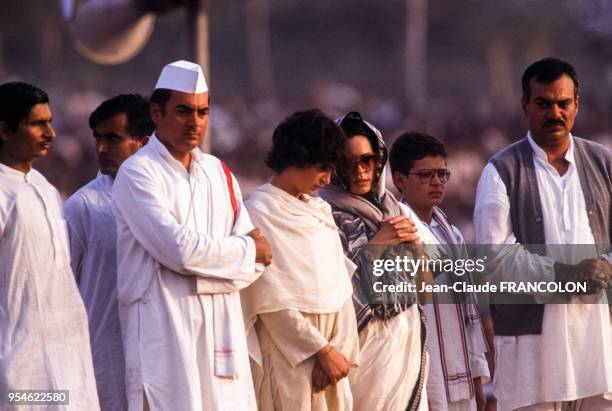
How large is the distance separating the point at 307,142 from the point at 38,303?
4.22ft

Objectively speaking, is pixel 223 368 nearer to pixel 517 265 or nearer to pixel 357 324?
pixel 357 324

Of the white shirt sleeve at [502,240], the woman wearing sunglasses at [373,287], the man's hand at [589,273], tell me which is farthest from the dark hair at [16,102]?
the man's hand at [589,273]

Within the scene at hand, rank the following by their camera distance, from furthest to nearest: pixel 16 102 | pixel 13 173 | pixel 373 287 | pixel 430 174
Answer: pixel 430 174
pixel 373 287
pixel 16 102
pixel 13 173

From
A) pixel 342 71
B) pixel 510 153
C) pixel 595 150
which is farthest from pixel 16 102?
pixel 342 71

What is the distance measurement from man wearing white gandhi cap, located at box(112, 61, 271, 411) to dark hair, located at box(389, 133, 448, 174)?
1315mm

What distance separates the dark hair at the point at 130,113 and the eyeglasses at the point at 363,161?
3.04 feet

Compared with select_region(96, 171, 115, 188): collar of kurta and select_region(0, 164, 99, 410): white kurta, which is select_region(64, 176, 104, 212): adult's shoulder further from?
select_region(0, 164, 99, 410): white kurta

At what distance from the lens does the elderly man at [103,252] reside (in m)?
5.51

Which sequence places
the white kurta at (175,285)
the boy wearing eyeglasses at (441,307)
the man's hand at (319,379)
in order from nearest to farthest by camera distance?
the white kurta at (175,285), the man's hand at (319,379), the boy wearing eyeglasses at (441,307)

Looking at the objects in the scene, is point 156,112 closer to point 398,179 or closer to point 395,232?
point 395,232

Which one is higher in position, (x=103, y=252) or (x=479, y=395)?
(x=103, y=252)

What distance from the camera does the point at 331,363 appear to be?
5199 millimetres

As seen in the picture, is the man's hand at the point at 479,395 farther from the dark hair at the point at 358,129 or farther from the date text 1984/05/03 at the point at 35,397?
the date text 1984/05/03 at the point at 35,397

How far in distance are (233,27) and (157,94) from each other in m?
5.67
